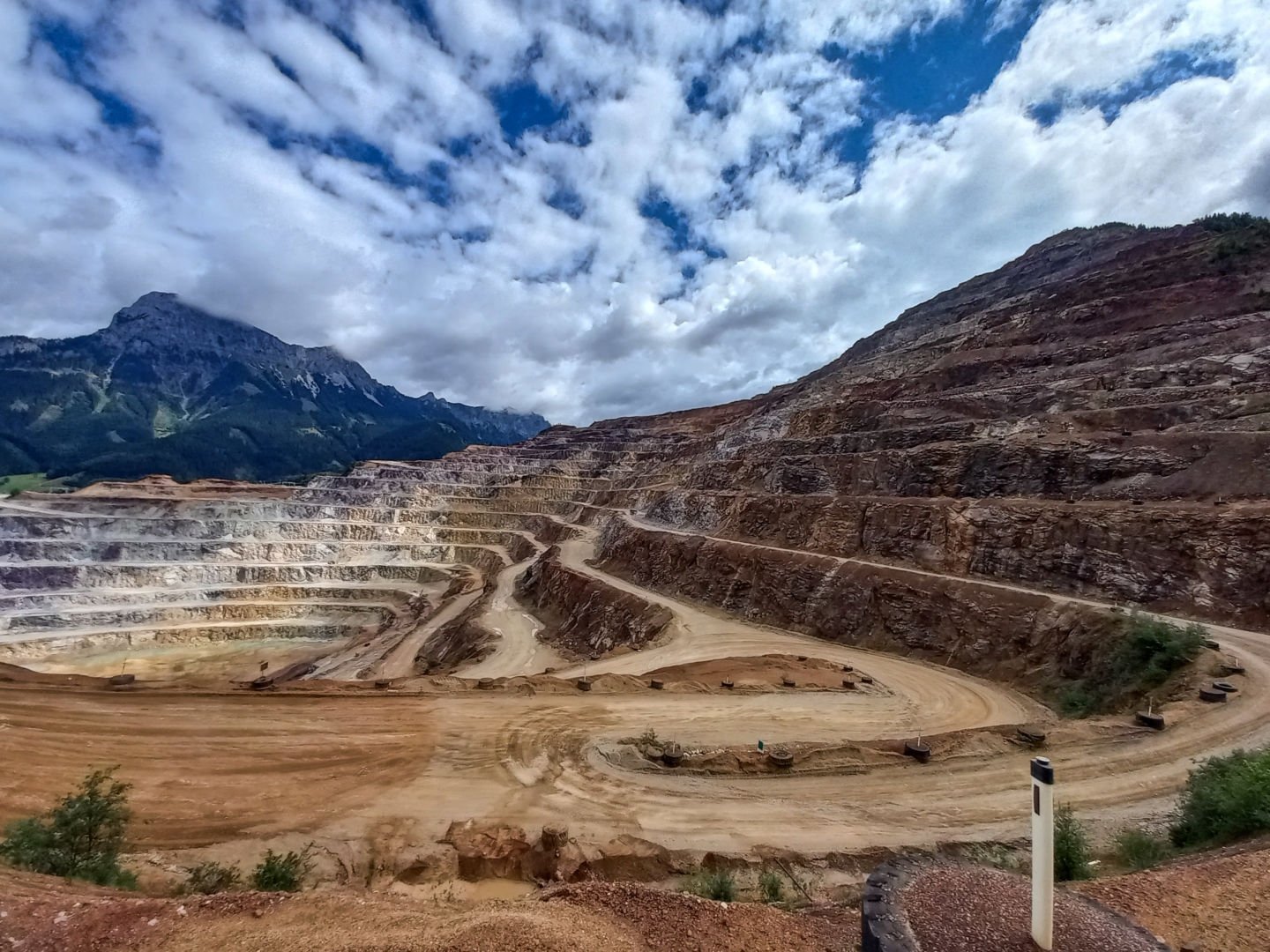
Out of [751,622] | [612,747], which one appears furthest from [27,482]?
[612,747]

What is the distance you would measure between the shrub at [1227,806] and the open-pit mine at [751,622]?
2.19 metres

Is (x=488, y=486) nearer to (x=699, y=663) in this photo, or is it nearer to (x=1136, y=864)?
(x=699, y=663)

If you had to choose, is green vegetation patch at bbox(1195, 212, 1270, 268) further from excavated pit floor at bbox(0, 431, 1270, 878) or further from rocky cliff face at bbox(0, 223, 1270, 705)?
excavated pit floor at bbox(0, 431, 1270, 878)

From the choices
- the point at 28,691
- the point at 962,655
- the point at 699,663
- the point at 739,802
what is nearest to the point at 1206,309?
the point at 962,655

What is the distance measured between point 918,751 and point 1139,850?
16.4 feet

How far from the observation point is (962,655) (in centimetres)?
2639

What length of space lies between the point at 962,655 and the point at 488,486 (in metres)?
89.6

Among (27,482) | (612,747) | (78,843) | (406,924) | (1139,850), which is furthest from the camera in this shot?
(27,482)

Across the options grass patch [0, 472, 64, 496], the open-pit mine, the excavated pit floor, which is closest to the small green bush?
the open-pit mine

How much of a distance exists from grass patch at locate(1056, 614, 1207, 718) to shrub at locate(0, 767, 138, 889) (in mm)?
26178

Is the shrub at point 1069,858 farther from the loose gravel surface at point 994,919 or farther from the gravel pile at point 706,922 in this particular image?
the gravel pile at point 706,922

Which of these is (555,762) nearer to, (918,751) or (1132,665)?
(918,751)

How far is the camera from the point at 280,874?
9.30 metres

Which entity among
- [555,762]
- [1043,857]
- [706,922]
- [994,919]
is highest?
[1043,857]
